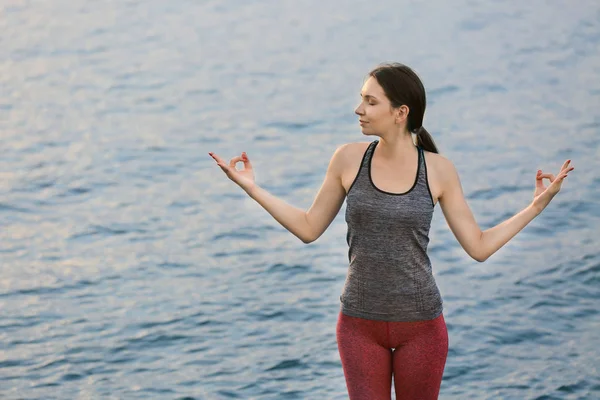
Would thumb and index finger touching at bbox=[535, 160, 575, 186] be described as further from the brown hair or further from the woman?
the brown hair

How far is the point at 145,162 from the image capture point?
13.5 m

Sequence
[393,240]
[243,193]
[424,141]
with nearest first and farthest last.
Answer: [393,240] → [424,141] → [243,193]

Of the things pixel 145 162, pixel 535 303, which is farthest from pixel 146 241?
pixel 535 303

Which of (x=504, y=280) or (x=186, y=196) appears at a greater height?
(x=186, y=196)

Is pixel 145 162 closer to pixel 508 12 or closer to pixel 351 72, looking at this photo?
pixel 351 72

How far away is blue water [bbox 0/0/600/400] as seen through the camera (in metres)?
8.72

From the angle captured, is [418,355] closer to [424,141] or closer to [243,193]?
[424,141]

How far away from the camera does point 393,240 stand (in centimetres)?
476

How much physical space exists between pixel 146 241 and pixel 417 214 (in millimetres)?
6697

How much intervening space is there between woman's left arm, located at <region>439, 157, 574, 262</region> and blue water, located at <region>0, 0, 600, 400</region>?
3.27 meters

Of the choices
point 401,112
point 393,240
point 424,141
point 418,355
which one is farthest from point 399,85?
point 418,355

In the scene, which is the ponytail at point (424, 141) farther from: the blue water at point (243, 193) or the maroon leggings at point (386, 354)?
the blue water at point (243, 193)

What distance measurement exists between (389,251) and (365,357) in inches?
16.7

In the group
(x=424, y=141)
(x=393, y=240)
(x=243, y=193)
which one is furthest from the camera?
(x=243, y=193)
